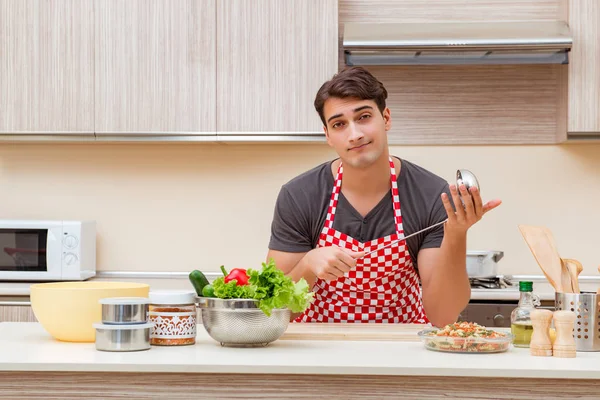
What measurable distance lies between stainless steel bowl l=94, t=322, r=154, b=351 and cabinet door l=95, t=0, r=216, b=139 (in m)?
1.79

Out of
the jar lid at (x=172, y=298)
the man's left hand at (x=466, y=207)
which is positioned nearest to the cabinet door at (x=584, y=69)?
the man's left hand at (x=466, y=207)

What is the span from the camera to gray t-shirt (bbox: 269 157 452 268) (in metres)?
2.23

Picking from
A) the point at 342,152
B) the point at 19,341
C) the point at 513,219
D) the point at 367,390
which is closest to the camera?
the point at 367,390

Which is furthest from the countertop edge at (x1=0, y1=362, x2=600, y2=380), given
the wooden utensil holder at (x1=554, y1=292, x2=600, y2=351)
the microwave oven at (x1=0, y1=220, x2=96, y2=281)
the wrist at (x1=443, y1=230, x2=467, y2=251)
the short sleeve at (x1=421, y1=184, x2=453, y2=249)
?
the microwave oven at (x1=0, y1=220, x2=96, y2=281)

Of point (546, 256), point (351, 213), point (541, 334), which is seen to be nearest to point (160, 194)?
point (351, 213)

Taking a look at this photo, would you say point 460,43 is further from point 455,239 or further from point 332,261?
point 332,261

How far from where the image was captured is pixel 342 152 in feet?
7.09

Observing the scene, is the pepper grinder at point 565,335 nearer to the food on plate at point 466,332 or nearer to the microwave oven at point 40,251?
the food on plate at point 466,332

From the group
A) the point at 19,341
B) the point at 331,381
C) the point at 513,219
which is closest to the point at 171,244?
the point at 513,219

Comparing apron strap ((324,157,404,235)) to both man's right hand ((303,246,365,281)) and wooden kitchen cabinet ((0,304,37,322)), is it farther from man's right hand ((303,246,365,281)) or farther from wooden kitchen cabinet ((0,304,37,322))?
wooden kitchen cabinet ((0,304,37,322))

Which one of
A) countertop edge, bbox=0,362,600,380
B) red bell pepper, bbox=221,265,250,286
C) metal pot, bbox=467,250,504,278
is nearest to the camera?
countertop edge, bbox=0,362,600,380

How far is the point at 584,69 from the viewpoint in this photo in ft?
10.5

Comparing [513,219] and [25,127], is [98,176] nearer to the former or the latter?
[25,127]

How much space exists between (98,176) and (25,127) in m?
0.46
